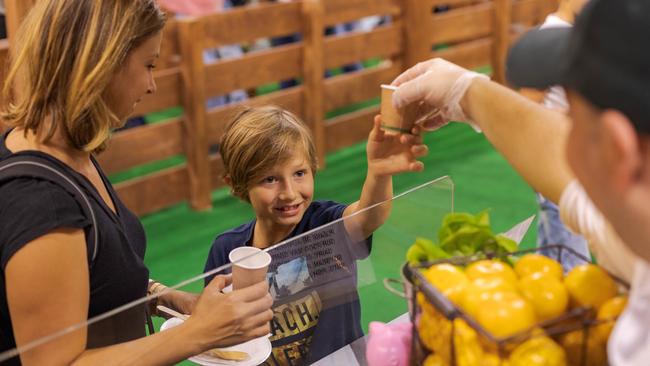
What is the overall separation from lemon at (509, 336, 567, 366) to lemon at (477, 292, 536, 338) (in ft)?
0.07

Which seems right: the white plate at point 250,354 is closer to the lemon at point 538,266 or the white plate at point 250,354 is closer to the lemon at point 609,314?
the lemon at point 538,266

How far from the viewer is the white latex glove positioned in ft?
4.83

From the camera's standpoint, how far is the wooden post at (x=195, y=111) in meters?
4.60

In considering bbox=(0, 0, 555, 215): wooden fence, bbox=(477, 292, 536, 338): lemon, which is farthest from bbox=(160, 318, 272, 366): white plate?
bbox=(0, 0, 555, 215): wooden fence

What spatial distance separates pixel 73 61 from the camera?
148cm

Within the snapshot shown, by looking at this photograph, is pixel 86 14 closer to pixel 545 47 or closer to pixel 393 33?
pixel 545 47

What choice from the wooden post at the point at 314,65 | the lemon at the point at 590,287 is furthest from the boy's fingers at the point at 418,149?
the wooden post at the point at 314,65

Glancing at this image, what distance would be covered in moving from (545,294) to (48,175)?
90 centimetres

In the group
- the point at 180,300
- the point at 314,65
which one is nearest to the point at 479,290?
the point at 180,300

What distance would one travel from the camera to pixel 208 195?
4.93 m

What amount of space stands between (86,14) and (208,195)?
137 inches

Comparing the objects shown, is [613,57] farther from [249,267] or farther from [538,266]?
[249,267]

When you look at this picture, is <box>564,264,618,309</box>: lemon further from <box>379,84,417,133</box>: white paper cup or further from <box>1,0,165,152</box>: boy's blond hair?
<box>1,0,165,152</box>: boy's blond hair

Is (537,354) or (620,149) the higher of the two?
(620,149)
